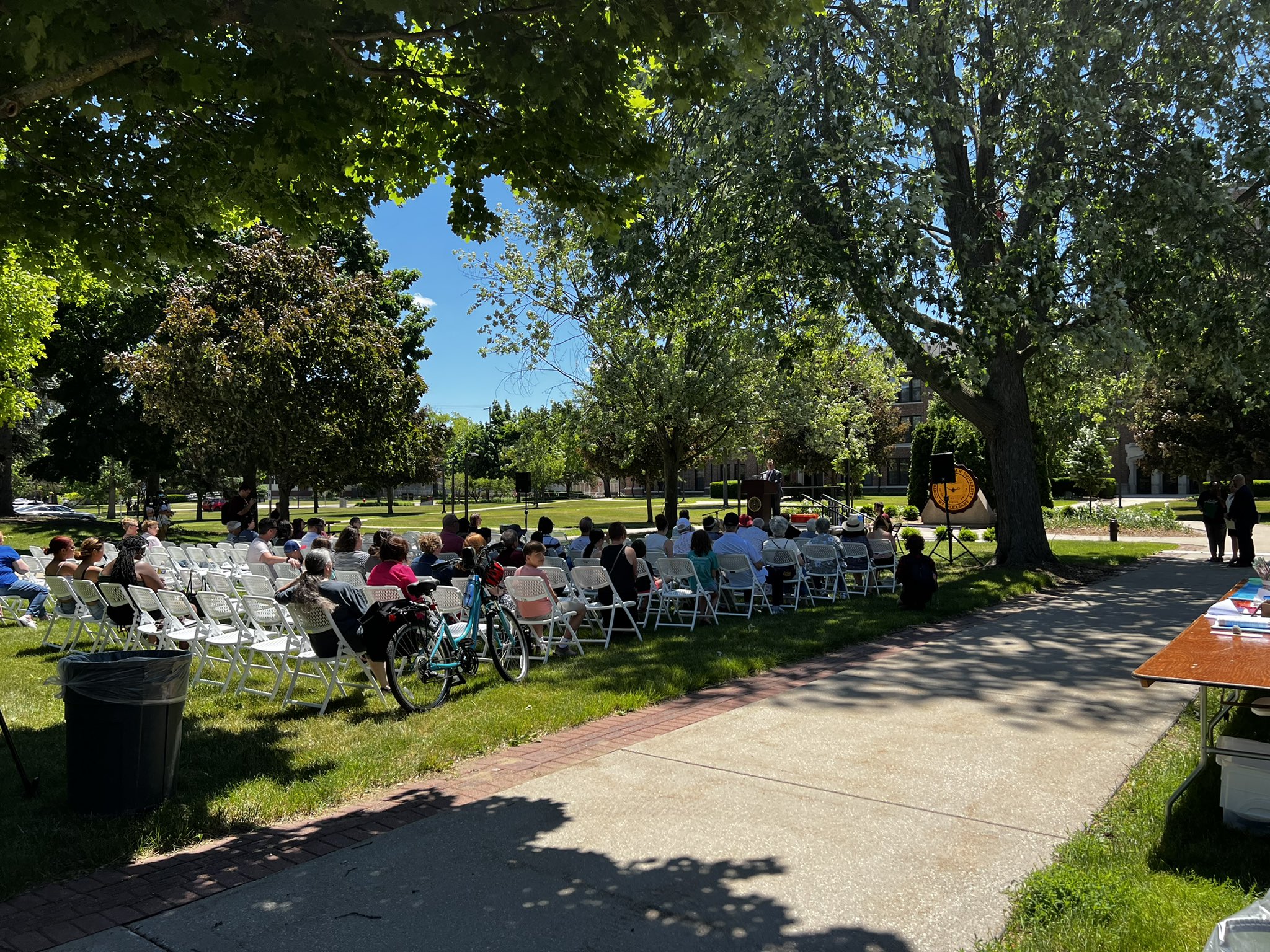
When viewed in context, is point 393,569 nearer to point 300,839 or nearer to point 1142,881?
point 300,839

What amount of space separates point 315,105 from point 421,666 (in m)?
4.34

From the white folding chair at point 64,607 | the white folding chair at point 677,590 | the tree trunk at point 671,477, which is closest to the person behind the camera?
the white folding chair at point 64,607

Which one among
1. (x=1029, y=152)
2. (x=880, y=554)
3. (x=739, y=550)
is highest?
(x=1029, y=152)

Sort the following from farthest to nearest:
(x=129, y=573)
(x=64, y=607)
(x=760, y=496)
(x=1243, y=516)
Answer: (x=760, y=496) → (x=1243, y=516) → (x=64, y=607) → (x=129, y=573)

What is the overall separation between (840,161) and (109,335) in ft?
99.2

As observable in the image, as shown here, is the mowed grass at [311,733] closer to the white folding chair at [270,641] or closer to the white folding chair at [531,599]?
the white folding chair at [270,641]

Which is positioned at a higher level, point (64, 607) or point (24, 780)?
point (64, 607)

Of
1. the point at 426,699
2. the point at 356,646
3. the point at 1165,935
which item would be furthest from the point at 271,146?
the point at 1165,935

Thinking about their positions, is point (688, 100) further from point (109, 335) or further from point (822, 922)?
point (109, 335)

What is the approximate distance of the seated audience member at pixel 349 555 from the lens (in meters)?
10.3

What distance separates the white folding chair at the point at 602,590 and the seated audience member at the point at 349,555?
260 centimetres

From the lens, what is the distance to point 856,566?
13.8 metres

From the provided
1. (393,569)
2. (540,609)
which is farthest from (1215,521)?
(393,569)

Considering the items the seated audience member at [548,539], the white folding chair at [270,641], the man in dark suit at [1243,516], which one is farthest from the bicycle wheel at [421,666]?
the man in dark suit at [1243,516]
